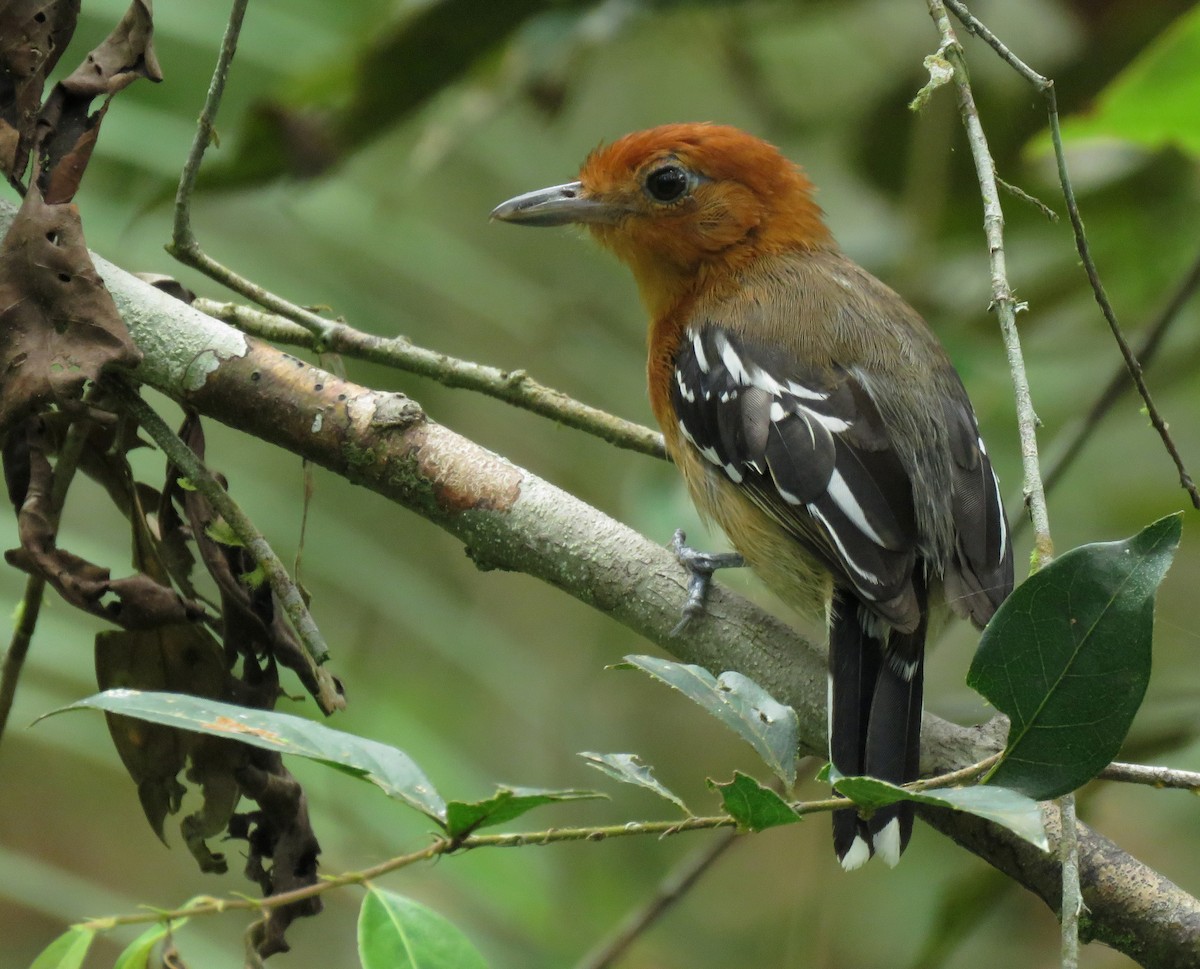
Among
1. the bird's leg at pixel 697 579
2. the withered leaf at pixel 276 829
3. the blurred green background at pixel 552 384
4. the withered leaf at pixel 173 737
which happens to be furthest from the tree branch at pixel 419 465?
the blurred green background at pixel 552 384

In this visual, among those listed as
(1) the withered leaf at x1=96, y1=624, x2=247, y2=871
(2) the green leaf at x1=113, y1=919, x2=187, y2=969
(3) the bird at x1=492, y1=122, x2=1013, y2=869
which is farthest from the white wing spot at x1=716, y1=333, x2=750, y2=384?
(2) the green leaf at x1=113, y1=919, x2=187, y2=969

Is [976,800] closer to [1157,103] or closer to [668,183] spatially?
[1157,103]

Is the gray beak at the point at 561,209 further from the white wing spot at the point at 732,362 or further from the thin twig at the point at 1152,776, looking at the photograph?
the thin twig at the point at 1152,776

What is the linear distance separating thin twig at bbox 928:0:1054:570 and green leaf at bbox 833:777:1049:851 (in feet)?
1.32

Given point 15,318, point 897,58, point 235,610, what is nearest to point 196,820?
point 235,610

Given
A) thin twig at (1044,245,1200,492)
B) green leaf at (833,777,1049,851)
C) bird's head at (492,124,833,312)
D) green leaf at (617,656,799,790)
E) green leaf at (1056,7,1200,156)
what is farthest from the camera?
bird's head at (492,124,833,312)

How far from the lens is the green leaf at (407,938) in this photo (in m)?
1.43

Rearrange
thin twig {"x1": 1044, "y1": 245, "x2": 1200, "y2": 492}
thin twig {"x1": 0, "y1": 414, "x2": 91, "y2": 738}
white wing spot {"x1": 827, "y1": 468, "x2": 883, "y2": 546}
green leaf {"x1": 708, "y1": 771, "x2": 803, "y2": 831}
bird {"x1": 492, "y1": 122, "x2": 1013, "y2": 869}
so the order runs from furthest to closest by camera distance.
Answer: thin twig {"x1": 1044, "y1": 245, "x2": 1200, "y2": 492} → white wing spot {"x1": 827, "y1": 468, "x2": 883, "y2": 546} → bird {"x1": 492, "y1": 122, "x2": 1013, "y2": 869} → thin twig {"x1": 0, "y1": 414, "x2": 91, "y2": 738} → green leaf {"x1": 708, "y1": 771, "x2": 803, "y2": 831}

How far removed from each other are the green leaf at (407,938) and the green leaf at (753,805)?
35 centimetres

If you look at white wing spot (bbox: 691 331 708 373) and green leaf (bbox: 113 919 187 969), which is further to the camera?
white wing spot (bbox: 691 331 708 373)

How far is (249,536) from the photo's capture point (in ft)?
6.98

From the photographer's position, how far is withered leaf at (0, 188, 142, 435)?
2016mm

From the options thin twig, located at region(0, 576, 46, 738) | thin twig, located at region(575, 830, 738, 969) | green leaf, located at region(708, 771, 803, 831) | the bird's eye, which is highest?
the bird's eye

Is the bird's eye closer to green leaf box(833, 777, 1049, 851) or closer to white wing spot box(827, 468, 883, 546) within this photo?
white wing spot box(827, 468, 883, 546)
